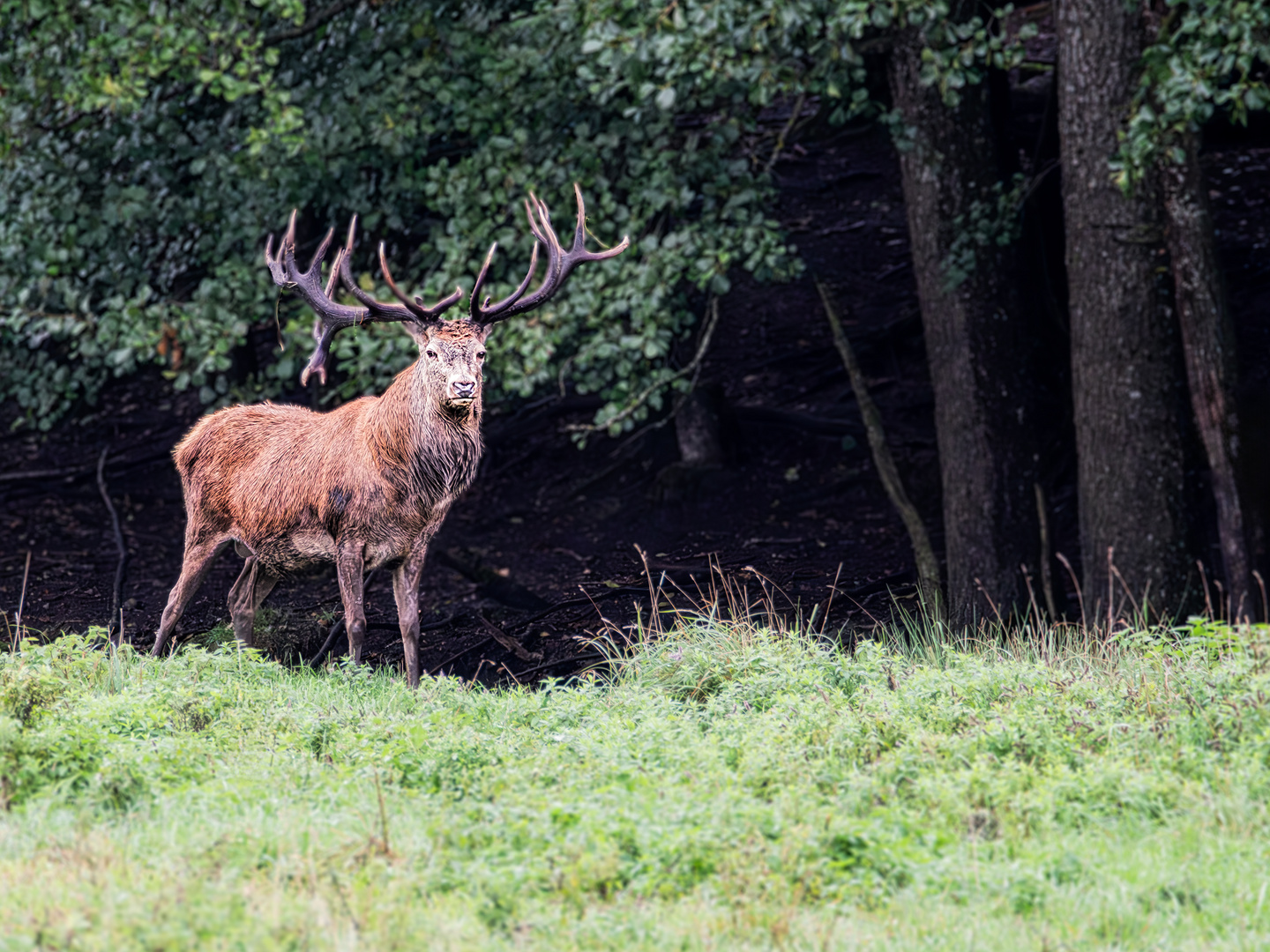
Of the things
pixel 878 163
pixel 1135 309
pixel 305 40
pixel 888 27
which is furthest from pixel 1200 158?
pixel 878 163

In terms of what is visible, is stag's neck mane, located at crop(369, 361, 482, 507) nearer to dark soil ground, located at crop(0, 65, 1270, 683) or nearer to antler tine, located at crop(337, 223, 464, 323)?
antler tine, located at crop(337, 223, 464, 323)

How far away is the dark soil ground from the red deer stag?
1067mm

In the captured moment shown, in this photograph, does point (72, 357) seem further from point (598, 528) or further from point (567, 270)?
point (567, 270)

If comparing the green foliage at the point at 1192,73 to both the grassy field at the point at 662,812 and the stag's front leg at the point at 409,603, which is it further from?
the stag's front leg at the point at 409,603

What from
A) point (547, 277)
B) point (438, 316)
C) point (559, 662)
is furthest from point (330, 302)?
point (559, 662)

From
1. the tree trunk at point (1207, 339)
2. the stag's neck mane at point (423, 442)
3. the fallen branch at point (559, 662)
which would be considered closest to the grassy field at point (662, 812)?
the stag's neck mane at point (423, 442)

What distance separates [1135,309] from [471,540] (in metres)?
6.34

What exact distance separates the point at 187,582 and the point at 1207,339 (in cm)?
605

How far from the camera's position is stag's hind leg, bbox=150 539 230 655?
831 centimetres

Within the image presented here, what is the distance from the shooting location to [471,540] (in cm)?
1326

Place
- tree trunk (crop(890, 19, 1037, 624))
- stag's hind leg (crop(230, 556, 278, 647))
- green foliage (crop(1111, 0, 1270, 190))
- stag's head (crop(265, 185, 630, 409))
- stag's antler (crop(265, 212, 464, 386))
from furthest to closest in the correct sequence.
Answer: tree trunk (crop(890, 19, 1037, 624)), stag's hind leg (crop(230, 556, 278, 647)), green foliage (crop(1111, 0, 1270, 190)), stag's antler (crop(265, 212, 464, 386)), stag's head (crop(265, 185, 630, 409))

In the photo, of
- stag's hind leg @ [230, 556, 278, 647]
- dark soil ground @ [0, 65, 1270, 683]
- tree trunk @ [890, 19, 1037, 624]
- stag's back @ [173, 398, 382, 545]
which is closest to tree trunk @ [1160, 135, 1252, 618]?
dark soil ground @ [0, 65, 1270, 683]

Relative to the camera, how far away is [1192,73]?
315 inches

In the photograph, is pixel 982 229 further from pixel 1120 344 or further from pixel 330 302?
pixel 330 302
